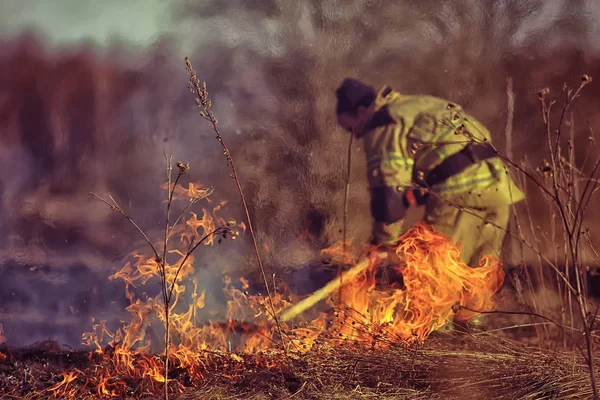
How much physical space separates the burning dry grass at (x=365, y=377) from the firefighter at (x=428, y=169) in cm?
144

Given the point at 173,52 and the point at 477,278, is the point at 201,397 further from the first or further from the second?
the point at 173,52

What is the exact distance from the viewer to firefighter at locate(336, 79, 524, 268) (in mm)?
5711

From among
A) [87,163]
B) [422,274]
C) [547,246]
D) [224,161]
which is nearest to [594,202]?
[547,246]

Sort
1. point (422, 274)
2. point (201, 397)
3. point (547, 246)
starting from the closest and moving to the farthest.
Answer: point (201, 397) < point (422, 274) < point (547, 246)

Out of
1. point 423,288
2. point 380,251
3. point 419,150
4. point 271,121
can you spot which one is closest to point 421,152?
point 419,150

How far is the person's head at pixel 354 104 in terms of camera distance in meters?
6.13

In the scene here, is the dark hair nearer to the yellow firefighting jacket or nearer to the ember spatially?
the yellow firefighting jacket

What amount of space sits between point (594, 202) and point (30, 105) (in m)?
5.58

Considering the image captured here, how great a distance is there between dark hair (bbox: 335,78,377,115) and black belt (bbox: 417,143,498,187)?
95 centimetres

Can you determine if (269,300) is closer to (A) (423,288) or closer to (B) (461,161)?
(A) (423,288)

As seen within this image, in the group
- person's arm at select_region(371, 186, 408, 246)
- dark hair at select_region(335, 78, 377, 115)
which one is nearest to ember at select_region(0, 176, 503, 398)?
person's arm at select_region(371, 186, 408, 246)

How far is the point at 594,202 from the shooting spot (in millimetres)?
6020

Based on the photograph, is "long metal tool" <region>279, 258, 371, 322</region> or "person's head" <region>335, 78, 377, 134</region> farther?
"person's head" <region>335, 78, 377, 134</region>

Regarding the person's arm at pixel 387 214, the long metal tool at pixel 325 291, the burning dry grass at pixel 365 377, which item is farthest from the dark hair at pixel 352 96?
the burning dry grass at pixel 365 377
